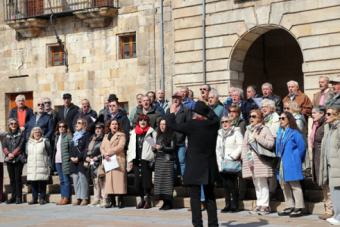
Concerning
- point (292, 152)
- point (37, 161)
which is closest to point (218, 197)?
point (292, 152)

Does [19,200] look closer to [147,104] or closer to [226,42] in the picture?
[147,104]

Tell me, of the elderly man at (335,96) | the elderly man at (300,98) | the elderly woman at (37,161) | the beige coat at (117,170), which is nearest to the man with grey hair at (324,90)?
the elderly man at (300,98)

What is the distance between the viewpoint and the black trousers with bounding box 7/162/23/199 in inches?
516

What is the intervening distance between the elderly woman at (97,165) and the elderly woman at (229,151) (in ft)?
9.00

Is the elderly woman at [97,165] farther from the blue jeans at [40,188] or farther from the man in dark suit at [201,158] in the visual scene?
the man in dark suit at [201,158]

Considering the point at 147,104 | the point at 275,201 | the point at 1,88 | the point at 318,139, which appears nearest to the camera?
the point at 318,139

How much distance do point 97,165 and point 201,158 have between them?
4.11 metres

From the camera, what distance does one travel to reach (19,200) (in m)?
13.1

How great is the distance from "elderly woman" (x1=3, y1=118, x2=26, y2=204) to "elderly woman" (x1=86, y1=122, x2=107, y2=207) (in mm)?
1938

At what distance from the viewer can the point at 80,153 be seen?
40.2ft

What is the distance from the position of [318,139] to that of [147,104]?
4.17 metres

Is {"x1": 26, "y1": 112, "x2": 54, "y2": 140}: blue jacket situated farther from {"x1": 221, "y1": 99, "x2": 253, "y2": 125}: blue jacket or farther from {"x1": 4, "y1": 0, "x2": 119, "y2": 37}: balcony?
{"x1": 4, "y1": 0, "x2": 119, "y2": 37}: balcony

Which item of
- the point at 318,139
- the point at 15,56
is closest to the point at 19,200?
the point at 318,139

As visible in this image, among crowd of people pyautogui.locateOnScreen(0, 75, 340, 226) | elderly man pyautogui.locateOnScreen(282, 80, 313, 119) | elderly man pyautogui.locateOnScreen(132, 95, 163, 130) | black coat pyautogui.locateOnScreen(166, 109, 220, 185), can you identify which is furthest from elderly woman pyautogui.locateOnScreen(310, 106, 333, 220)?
elderly man pyautogui.locateOnScreen(132, 95, 163, 130)
